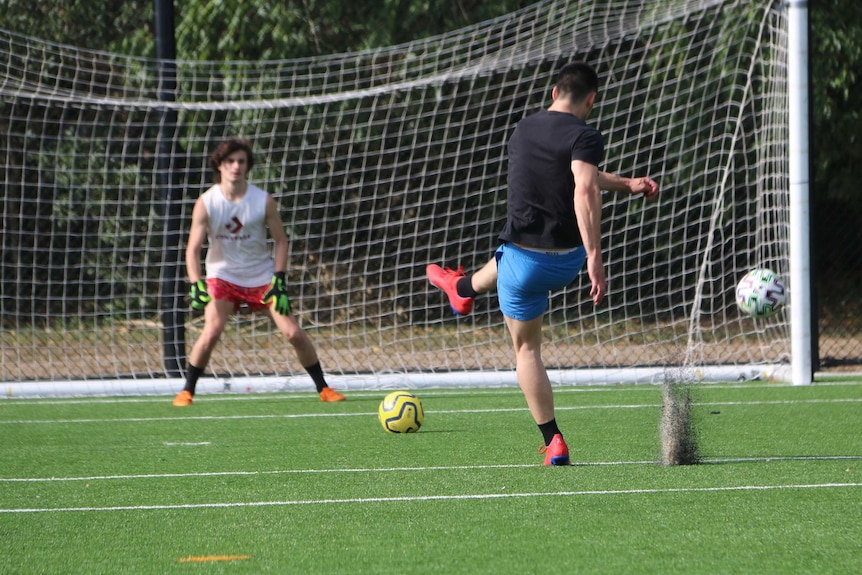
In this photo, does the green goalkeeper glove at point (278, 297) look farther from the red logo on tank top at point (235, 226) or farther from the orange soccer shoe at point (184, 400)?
the orange soccer shoe at point (184, 400)

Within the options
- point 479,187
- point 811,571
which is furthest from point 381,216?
point 811,571

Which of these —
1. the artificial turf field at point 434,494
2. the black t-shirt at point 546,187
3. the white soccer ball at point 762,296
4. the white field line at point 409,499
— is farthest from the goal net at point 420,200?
the white field line at point 409,499

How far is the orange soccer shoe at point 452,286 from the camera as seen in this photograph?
620 centimetres

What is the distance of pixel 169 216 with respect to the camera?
10984mm

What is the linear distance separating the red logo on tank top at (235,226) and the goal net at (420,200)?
Result: 1703mm

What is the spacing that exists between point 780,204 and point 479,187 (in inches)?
176

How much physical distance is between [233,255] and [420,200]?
3.79m

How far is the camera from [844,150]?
50.1 ft

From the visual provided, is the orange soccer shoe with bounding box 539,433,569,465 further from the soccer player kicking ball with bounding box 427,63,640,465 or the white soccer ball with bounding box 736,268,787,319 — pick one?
the white soccer ball with bounding box 736,268,787,319

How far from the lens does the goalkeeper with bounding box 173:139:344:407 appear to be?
9039 mm

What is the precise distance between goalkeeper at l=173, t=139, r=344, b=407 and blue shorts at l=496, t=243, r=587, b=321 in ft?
12.0

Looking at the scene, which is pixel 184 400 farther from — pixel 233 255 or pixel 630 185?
pixel 630 185

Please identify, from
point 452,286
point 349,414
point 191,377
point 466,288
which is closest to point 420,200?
point 191,377

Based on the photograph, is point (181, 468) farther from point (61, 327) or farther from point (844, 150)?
point (844, 150)
